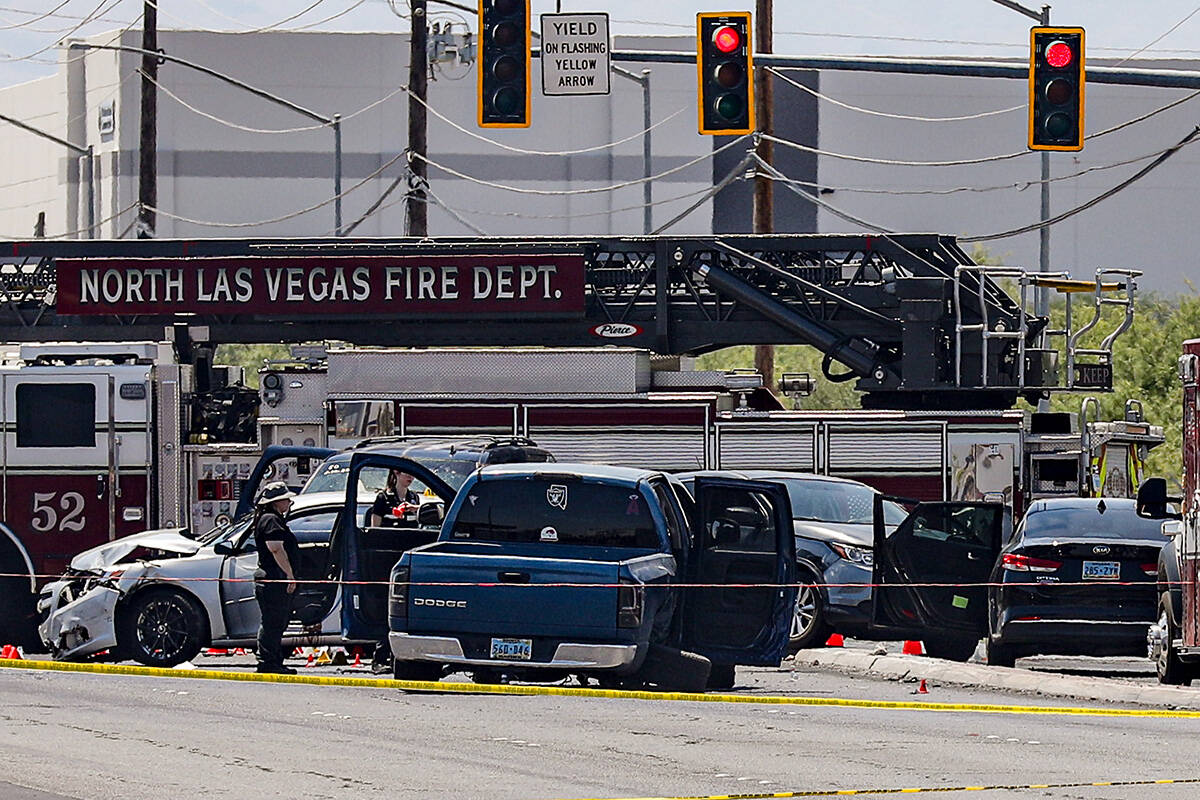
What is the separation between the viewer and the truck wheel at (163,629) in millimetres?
17203

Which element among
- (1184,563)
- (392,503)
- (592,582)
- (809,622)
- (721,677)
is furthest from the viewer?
(809,622)

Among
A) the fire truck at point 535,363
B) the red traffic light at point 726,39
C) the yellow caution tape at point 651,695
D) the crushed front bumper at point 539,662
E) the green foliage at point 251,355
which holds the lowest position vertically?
the yellow caution tape at point 651,695

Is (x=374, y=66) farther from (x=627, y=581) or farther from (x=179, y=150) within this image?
(x=627, y=581)

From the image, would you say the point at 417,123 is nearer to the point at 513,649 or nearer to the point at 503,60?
the point at 503,60

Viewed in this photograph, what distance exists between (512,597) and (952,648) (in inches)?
237

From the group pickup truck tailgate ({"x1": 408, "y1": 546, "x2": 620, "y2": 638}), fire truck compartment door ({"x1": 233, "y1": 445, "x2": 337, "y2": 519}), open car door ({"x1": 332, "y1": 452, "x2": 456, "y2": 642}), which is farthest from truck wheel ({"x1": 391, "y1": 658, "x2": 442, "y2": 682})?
fire truck compartment door ({"x1": 233, "y1": 445, "x2": 337, "y2": 519})

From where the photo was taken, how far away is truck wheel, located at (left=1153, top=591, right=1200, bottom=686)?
51.1ft

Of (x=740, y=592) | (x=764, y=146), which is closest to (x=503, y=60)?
(x=740, y=592)

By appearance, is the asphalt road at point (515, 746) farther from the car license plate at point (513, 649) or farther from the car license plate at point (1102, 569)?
the car license plate at point (1102, 569)

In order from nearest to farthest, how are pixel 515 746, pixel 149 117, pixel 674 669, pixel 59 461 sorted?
pixel 515 746 < pixel 674 669 < pixel 59 461 < pixel 149 117

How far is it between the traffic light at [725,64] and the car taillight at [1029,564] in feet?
21.4

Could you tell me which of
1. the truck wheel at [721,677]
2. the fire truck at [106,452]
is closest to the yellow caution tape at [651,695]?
the truck wheel at [721,677]

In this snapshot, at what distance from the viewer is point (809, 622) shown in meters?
19.2

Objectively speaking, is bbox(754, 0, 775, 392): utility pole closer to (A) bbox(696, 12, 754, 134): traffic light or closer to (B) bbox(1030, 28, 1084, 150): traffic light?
(A) bbox(696, 12, 754, 134): traffic light
